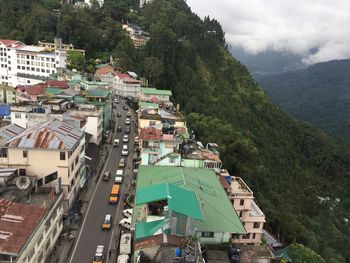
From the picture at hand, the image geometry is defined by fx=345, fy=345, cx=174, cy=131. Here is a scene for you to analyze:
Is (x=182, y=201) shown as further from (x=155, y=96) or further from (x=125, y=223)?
(x=155, y=96)

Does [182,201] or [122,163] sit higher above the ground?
[182,201]

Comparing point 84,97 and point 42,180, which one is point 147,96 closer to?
point 84,97

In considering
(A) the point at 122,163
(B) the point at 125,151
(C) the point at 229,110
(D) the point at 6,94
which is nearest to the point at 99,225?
(A) the point at 122,163

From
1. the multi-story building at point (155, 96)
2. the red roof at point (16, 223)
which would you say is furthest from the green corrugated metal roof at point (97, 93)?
the red roof at point (16, 223)

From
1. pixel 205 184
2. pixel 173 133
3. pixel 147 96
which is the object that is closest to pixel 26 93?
pixel 147 96

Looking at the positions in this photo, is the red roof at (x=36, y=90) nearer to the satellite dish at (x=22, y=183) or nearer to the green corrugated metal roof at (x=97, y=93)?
the green corrugated metal roof at (x=97, y=93)

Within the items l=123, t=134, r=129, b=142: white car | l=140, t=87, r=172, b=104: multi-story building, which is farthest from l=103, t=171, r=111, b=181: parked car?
l=140, t=87, r=172, b=104: multi-story building
